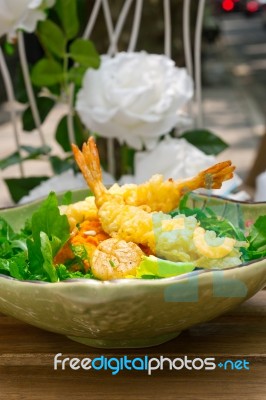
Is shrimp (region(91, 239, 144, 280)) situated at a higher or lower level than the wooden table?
higher

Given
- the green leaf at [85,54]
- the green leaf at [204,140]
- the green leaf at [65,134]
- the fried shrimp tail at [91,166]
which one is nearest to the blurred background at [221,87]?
the green leaf at [65,134]

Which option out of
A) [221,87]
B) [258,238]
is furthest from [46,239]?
[221,87]

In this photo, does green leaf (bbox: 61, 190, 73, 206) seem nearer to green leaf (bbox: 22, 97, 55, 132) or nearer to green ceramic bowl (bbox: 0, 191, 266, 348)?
green ceramic bowl (bbox: 0, 191, 266, 348)

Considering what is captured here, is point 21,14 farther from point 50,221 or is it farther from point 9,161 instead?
point 50,221

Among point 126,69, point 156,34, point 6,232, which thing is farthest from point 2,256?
point 156,34

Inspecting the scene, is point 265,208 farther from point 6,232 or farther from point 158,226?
point 6,232

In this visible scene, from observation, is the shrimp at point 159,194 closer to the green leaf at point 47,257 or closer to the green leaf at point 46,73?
the green leaf at point 47,257

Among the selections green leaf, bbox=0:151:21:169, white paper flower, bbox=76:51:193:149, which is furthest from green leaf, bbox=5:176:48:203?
white paper flower, bbox=76:51:193:149
